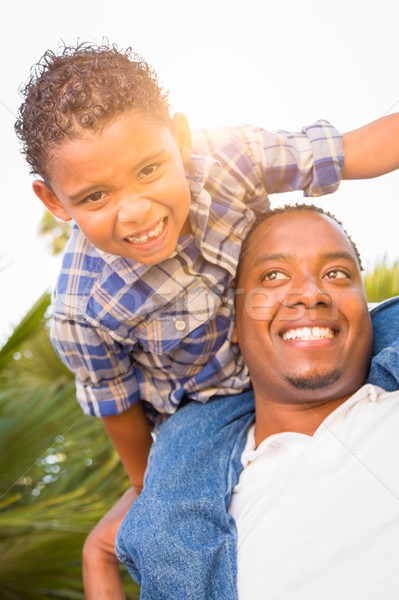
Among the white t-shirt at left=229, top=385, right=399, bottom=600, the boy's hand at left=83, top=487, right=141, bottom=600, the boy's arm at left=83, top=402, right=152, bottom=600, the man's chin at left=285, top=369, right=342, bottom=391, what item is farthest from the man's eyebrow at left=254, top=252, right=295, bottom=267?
the boy's hand at left=83, top=487, right=141, bottom=600

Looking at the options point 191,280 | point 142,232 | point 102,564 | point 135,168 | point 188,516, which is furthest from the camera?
point 102,564

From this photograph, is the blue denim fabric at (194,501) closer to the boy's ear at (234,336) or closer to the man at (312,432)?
the man at (312,432)

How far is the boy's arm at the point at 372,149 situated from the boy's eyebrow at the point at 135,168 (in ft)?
2.31

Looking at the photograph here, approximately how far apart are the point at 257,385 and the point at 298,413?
188 millimetres

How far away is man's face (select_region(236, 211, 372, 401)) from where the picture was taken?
1942 millimetres

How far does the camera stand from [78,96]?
156cm

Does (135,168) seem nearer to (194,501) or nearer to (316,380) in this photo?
(316,380)

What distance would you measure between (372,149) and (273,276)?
549mm

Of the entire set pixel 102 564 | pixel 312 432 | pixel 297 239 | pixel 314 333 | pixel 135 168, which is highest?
pixel 135 168

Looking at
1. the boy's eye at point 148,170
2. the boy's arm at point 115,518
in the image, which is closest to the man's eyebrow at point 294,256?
the boy's eye at point 148,170

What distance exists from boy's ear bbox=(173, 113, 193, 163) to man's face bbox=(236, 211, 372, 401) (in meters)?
0.46

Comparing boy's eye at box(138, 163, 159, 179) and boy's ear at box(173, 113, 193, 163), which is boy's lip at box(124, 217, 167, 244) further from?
boy's ear at box(173, 113, 193, 163)

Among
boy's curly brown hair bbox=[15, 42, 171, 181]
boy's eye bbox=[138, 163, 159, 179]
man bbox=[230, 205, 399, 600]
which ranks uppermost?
boy's curly brown hair bbox=[15, 42, 171, 181]

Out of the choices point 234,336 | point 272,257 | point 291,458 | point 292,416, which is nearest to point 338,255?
point 272,257
